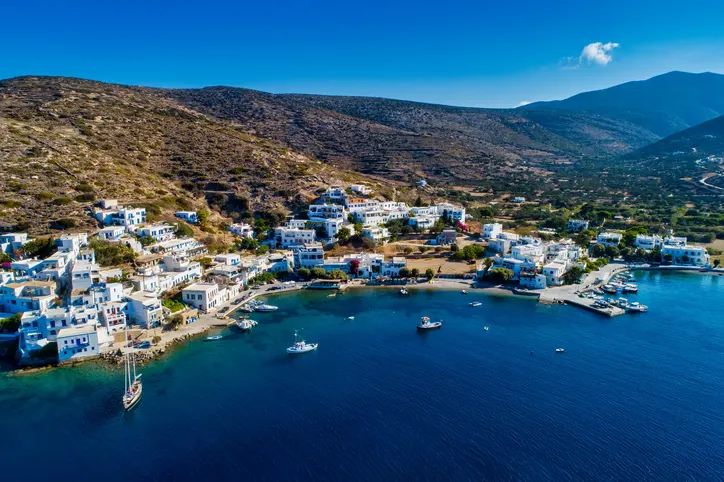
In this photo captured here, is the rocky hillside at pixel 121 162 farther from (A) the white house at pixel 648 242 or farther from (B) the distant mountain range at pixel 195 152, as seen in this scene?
(A) the white house at pixel 648 242

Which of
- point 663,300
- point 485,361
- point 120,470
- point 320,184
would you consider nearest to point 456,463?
point 485,361

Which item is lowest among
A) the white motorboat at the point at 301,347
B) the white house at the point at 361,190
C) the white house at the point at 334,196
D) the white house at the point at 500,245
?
the white motorboat at the point at 301,347

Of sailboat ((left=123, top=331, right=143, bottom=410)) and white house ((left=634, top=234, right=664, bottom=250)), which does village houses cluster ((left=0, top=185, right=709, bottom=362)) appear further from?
sailboat ((left=123, top=331, right=143, bottom=410))

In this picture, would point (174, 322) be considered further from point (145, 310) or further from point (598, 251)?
point (598, 251)

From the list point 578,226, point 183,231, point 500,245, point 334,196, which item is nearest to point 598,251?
point 500,245

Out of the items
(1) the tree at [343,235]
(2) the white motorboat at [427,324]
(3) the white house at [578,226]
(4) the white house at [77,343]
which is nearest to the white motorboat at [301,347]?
(2) the white motorboat at [427,324]

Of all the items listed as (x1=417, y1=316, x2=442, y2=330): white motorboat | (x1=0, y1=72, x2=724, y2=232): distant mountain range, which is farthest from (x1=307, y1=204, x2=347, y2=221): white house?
(x1=417, y1=316, x2=442, y2=330): white motorboat
